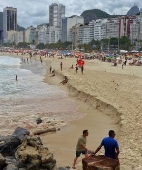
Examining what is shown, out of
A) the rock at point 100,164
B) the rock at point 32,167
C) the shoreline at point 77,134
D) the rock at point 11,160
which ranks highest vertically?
the rock at point 100,164

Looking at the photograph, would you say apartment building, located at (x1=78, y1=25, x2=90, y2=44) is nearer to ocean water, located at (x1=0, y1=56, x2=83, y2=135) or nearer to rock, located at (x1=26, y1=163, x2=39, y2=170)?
ocean water, located at (x1=0, y1=56, x2=83, y2=135)

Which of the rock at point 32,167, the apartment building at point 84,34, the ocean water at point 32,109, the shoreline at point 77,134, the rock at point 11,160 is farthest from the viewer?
the apartment building at point 84,34

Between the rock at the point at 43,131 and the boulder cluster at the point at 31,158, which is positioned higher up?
the boulder cluster at the point at 31,158

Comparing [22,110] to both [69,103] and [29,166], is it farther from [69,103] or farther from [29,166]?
[29,166]

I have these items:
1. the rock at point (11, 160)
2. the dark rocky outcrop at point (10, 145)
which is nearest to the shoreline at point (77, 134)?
the dark rocky outcrop at point (10, 145)

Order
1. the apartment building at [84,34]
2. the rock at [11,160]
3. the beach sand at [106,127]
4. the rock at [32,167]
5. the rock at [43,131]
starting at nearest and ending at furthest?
the rock at [32,167] < the rock at [11,160] < the beach sand at [106,127] < the rock at [43,131] < the apartment building at [84,34]

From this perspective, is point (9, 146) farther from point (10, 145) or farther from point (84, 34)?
point (84, 34)

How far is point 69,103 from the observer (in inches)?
762

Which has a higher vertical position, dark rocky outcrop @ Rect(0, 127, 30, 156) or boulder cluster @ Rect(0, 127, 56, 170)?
boulder cluster @ Rect(0, 127, 56, 170)

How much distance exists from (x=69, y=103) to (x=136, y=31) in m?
136

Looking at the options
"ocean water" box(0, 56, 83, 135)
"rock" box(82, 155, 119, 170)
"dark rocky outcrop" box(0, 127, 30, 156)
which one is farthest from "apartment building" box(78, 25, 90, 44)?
"rock" box(82, 155, 119, 170)

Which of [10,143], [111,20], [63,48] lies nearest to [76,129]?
[10,143]

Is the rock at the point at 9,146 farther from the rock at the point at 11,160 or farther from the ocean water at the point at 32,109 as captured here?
the ocean water at the point at 32,109

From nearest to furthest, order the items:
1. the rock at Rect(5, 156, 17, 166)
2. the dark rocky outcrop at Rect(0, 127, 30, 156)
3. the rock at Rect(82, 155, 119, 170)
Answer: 1. the rock at Rect(82, 155, 119, 170)
2. the rock at Rect(5, 156, 17, 166)
3. the dark rocky outcrop at Rect(0, 127, 30, 156)
